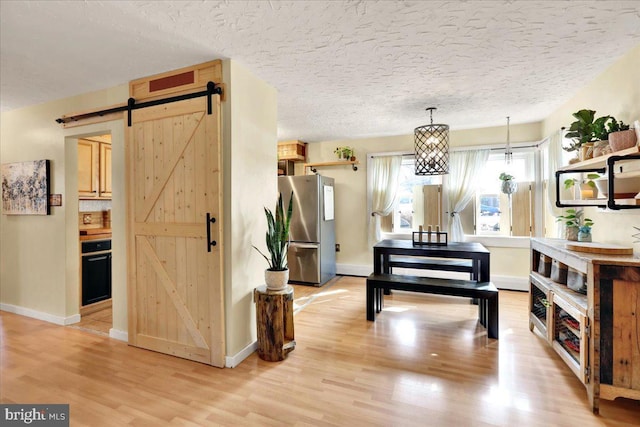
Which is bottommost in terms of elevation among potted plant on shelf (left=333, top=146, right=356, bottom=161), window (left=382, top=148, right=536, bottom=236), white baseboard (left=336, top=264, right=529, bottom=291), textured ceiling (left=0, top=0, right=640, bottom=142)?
white baseboard (left=336, top=264, right=529, bottom=291)

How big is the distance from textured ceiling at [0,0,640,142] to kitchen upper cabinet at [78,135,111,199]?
2.28 ft

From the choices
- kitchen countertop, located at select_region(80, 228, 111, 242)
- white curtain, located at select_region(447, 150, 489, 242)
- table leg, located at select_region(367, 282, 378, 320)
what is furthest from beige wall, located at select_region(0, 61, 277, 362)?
white curtain, located at select_region(447, 150, 489, 242)

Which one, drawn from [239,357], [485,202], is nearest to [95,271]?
[239,357]

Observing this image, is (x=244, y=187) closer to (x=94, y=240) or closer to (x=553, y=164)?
(x=94, y=240)

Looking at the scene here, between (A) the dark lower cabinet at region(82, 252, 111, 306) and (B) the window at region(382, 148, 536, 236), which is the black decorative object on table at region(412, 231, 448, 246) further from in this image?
(A) the dark lower cabinet at region(82, 252, 111, 306)

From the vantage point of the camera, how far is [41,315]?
333 centimetres

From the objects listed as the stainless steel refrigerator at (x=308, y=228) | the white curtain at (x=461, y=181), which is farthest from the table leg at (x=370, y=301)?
the white curtain at (x=461, y=181)

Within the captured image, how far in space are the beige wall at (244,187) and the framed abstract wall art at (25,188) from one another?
8.13ft

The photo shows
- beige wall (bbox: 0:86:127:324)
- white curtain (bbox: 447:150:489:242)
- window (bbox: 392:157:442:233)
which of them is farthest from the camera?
window (bbox: 392:157:442:233)

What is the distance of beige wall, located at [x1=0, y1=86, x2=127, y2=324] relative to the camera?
10.4 feet

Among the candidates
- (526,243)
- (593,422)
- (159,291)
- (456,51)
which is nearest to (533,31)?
(456,51)

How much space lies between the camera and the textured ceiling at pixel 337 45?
1725 mm

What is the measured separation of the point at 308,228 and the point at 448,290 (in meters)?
2.29

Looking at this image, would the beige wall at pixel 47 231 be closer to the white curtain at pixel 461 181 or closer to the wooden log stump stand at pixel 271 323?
the wooden log stump stand at pixel 271 323
